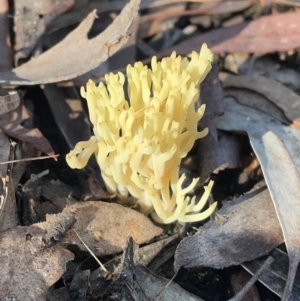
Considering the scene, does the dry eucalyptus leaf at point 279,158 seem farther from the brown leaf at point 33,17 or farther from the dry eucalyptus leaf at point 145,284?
the brown leaf at point 33,17

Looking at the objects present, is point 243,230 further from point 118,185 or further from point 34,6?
point 34,6

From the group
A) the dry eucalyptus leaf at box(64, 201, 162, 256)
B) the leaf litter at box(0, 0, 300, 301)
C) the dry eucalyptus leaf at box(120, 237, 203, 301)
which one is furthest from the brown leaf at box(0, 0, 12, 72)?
the dry eucalyptus leaf at box(120, 237, 203, 301)

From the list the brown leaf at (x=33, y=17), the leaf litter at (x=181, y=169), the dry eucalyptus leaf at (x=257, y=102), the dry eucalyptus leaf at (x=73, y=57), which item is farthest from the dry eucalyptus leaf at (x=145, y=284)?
the brown leaf at (x=33, y=17)

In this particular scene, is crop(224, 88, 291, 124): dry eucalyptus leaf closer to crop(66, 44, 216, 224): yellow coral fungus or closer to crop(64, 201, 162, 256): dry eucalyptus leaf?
crop(66, 44, 216, 224): yellow coral fungus

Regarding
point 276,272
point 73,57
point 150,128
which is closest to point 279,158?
point 276,272

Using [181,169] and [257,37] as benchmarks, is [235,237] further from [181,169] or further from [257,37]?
[257,37]

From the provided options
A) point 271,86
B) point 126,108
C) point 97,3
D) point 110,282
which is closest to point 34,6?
point 97,3
